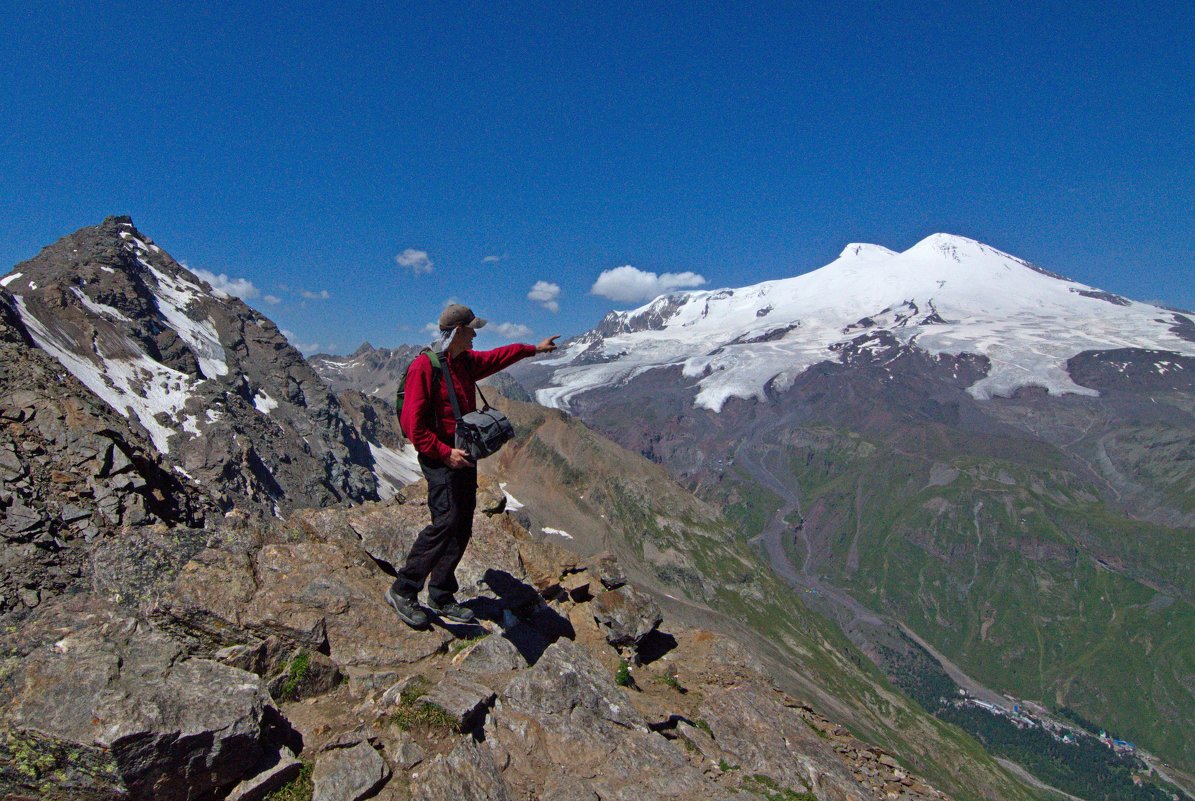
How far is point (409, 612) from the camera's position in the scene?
1195 cm

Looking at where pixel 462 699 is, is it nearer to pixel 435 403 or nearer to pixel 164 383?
pixel 435 403

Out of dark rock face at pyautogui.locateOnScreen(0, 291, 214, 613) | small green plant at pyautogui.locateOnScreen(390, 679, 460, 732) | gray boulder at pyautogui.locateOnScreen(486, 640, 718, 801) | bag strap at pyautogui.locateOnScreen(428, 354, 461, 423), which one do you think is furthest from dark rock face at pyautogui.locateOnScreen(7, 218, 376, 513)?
small green plant at pyautogui.locateOnScreen(390, 679, 460, 732)

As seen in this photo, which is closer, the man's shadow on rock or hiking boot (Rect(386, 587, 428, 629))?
hiking boot (Rect(386, 587, 428, 629))

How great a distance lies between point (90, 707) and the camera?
7012 millimetres

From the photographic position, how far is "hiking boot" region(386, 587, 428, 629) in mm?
11922

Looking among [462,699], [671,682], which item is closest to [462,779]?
[462,699]

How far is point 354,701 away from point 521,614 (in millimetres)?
5670

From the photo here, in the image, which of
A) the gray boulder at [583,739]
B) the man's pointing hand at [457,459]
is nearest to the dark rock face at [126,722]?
the gray boulder at [583,739]

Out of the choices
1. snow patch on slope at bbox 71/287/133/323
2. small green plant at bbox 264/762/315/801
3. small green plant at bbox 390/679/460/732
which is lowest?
small green plant at bbox 264/762/315/801

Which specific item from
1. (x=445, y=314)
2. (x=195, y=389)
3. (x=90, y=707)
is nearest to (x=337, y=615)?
(x=90, y=707)

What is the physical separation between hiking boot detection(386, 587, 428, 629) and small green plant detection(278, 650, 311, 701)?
205 cm

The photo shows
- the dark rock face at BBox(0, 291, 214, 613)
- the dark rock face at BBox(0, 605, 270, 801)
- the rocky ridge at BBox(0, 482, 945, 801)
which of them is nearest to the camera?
the dark rock face at BBox(0, 605, 270, 801)

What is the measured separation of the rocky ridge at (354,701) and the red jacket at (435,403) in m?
3.66

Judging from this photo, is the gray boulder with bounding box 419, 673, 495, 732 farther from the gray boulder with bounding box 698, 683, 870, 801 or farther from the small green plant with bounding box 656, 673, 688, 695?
the small green plant with bounding box 656, 673, 688, 695
